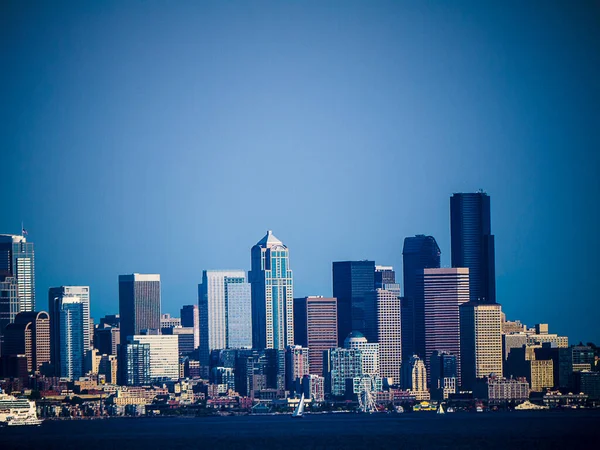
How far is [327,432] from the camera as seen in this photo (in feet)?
486

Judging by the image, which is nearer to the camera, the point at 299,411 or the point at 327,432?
the point at 327,432

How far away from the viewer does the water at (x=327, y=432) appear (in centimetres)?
12950

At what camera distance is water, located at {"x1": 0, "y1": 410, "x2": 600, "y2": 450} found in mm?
129500

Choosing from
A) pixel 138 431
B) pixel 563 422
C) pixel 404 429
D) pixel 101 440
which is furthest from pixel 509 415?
pixel 101 440

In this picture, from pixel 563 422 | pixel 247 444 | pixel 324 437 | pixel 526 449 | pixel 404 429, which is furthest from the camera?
pixel 563 422

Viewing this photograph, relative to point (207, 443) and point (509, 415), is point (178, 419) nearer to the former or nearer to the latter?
point (509, 415)

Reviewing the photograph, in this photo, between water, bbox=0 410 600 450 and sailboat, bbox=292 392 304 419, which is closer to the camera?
water, bbox=0 410 600 450

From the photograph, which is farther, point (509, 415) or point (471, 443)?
point (509, 415)

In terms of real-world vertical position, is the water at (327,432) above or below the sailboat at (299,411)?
above

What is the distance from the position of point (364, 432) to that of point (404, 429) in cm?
768

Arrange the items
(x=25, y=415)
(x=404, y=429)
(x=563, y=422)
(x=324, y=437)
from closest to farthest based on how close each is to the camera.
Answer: (x=324, y=437)
(x=404, y=429)
(x=563, y=422)
(x=25, y=415)

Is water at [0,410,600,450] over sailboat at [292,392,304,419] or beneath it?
over

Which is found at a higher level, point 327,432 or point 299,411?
point 327,432

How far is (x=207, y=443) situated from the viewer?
133125 millimetres
